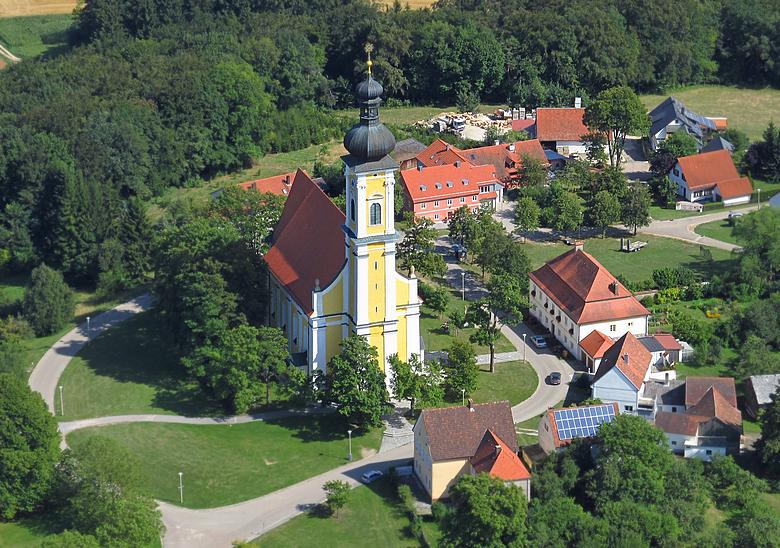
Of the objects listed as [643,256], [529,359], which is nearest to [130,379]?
[529,359]

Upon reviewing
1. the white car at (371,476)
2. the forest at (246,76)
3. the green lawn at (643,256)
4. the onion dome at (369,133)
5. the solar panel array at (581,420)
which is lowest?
the white car at (371,476)

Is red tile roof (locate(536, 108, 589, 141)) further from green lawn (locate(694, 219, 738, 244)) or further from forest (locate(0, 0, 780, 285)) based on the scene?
green lawn (locate(694, 219, 738, 244))

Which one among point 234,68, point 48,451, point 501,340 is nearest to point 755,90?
point 234,68

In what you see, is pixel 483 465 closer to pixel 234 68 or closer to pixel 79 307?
pixel 79 307

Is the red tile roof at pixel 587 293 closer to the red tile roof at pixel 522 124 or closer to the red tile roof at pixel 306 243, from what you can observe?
the red tile roof at pixel 306 243

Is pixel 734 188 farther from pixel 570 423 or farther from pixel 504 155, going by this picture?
pixel 570 423

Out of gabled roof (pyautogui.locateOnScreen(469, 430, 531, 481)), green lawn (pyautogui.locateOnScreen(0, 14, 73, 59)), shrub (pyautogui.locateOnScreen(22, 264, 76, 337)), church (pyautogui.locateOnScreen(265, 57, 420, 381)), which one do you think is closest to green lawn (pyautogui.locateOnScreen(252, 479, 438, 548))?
gabled roof (pyautogui.locateOnScreen(469, 430, 531, 481))

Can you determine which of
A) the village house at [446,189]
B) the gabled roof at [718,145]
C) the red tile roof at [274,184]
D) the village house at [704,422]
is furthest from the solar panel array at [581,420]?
the gabled roof at [718,145]
